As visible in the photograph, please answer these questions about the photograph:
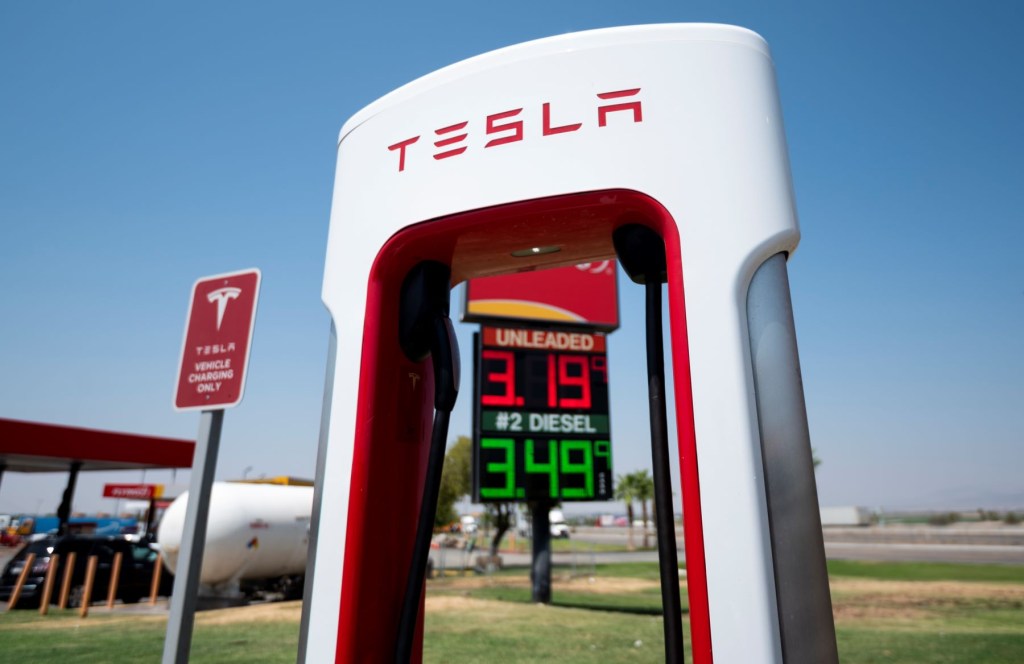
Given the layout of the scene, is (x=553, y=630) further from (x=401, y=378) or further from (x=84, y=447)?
(x=84, y=447)

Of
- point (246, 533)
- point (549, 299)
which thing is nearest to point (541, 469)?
point (549, 299)

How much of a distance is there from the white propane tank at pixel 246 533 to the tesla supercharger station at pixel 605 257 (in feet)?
34.5

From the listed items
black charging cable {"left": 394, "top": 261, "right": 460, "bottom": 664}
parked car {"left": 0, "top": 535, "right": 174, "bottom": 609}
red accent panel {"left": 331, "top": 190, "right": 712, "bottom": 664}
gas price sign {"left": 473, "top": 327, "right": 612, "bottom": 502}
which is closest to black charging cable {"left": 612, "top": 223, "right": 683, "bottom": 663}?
red accent panel {"left": 331, "top": 190, "right": 712, "bottom": 664}

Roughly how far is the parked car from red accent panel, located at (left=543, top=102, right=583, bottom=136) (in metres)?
12.4

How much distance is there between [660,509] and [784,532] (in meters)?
0.30

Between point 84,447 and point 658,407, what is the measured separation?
17269 millimetres

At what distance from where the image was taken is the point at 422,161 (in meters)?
1.65

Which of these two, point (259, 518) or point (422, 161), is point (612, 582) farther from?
point (422, 161)

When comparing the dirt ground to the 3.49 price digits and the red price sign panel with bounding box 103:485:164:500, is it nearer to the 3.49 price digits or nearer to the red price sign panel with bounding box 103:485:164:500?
Answer: the 3.49 price digits

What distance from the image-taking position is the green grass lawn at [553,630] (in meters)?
6.23

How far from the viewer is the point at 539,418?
961 cm

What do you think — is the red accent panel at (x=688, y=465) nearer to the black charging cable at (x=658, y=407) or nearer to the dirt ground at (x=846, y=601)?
the black charging cable at (x=658, y=407)

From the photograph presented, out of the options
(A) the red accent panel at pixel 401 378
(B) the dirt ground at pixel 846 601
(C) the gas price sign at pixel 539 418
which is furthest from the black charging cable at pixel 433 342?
(B) the dirt ground at pixel 846 601

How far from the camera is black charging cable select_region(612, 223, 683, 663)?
4.52 ft
